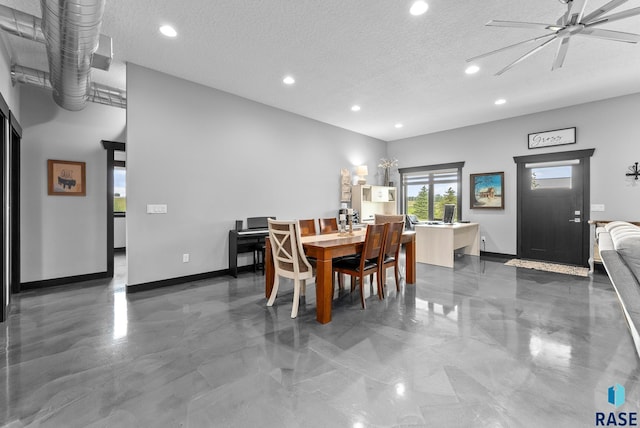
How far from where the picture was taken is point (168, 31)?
9.89 ft

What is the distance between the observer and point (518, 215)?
19.5 feet

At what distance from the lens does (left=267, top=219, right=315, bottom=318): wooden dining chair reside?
2.90 metres

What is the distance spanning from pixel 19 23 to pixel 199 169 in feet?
7.42

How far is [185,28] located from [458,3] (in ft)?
8.88

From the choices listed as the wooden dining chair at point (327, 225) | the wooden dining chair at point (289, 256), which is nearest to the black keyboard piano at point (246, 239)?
the wooden dining chair at point (327, 225)

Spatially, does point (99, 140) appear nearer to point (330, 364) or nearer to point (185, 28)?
point (185, 28)

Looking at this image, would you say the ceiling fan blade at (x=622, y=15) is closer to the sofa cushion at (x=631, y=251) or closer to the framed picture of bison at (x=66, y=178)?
the sofa cushion at (x=631, y=251)

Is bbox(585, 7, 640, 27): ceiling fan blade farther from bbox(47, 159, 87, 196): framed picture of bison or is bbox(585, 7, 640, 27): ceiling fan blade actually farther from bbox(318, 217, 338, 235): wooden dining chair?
bbox(47, 159, 87, 196): framed picture of bison

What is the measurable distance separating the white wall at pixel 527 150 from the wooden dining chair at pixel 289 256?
5.16 m

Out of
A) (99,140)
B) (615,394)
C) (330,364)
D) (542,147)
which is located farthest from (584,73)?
(99,140)

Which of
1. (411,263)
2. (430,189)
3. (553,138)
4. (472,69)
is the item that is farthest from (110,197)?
(553,138)

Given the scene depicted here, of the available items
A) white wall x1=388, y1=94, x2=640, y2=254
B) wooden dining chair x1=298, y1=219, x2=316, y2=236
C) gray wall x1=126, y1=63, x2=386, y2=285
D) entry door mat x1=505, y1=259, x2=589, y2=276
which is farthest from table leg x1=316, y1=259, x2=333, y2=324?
white wall x1=388, y1=94, x2=640, y2=254

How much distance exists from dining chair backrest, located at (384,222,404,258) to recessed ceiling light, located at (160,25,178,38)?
3227mm

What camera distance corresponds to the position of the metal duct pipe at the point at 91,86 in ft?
11.2
